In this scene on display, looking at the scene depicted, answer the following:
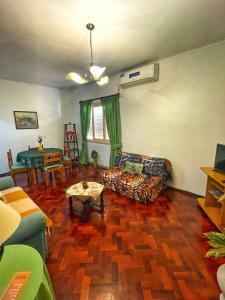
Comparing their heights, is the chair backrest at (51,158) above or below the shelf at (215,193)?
above

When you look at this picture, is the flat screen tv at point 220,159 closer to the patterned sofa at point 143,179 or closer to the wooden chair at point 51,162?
the patterned sofa at point 143,179

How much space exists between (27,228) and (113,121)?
3.18 m

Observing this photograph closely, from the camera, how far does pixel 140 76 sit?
321 centimetres

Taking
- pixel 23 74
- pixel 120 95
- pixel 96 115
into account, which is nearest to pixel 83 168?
pixel 96 115

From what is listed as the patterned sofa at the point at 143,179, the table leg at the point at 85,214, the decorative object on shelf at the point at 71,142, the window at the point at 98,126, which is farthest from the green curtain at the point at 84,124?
the table leg at the point at 85,214

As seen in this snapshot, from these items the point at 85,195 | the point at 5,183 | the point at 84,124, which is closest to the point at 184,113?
the point at 85,195

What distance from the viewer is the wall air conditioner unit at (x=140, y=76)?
9.98ft

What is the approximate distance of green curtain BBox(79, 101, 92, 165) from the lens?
15.9 ft

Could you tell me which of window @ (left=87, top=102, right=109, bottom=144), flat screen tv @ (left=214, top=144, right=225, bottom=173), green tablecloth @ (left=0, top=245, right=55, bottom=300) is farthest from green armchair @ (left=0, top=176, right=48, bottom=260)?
window @ (left=87, top=102, right=109, bottom=144)

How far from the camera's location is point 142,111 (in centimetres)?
349

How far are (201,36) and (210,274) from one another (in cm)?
298

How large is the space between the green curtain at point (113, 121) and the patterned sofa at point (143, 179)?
0.70 m

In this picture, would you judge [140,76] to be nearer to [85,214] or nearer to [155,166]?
[155,166]

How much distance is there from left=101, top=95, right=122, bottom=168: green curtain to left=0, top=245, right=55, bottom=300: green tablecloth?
10.7 feet
